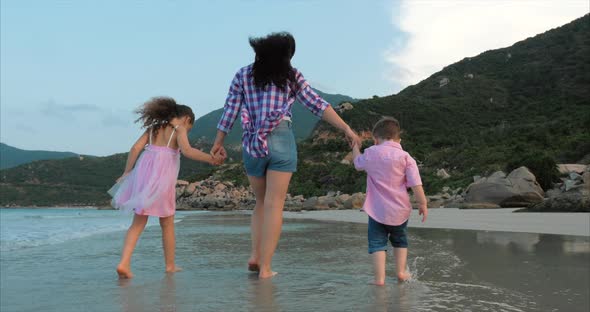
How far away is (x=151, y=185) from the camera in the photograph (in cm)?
374

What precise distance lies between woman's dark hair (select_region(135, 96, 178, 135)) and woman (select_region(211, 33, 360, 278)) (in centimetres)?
58

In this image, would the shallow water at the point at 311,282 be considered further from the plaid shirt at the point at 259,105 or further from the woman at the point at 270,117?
the plaid shirt at the point at 259,105

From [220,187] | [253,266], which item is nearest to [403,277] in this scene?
[253,266]

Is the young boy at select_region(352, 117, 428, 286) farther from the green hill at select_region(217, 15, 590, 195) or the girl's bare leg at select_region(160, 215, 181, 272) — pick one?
the green hill at select_region(217, 15, 590, 195)

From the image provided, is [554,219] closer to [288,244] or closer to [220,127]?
[288,244]

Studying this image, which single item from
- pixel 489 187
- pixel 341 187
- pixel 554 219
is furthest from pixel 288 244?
pixel 341 187

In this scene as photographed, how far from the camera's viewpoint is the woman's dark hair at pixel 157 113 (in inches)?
153

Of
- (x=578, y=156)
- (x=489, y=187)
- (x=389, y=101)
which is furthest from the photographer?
(x=389, y=101)

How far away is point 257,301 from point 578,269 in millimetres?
2424

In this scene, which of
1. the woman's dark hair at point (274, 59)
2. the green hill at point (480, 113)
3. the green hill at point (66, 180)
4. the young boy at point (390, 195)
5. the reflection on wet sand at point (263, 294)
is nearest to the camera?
the reflection on wet sand at point (263, 294)

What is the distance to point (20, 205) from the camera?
85688 mm

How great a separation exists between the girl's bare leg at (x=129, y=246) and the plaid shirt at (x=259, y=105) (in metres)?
0.96

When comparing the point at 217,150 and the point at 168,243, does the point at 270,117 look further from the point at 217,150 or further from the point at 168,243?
the point at 168,243

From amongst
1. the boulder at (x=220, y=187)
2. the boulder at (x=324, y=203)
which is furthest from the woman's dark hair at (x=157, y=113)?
the boulder at (x=220, y=187)
